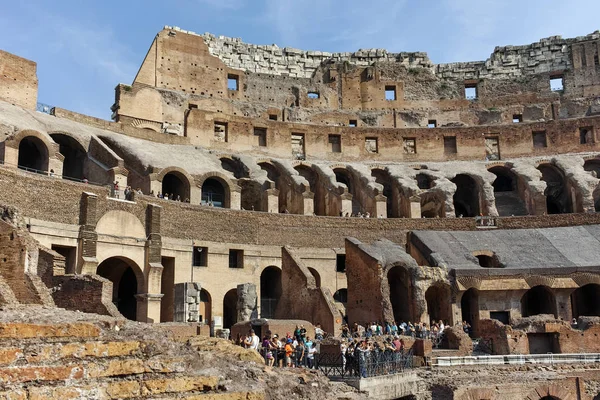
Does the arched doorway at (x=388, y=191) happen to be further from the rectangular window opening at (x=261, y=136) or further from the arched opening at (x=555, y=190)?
the arched opening at (x=555, y=190)

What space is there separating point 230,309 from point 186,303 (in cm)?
840

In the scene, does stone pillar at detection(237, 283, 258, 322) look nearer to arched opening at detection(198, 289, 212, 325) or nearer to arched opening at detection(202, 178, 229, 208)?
arched opening at detection(198, 289, 212, 325)

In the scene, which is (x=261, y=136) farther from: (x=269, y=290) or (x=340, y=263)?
(x=269, y=290)

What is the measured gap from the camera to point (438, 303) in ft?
96.5

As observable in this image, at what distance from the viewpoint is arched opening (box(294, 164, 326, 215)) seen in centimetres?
4216

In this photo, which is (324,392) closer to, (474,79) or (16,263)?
(16,263)

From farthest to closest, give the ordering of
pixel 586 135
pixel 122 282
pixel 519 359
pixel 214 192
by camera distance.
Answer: pixel 586 135 < pixel 214 192 < pixel 122 282 < pixel 519 359

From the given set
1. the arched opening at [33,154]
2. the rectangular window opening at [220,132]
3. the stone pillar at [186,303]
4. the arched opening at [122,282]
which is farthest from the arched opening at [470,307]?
the arched opening at [33,154]

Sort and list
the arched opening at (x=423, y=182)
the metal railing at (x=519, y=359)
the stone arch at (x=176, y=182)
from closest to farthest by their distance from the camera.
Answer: the metal railing at (x=519, y=359)
the stone arch at (x=176, y=182)
the arched opening at (x=423, y=182)

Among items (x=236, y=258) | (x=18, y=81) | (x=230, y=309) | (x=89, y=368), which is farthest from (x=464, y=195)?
(x=89, y=368)

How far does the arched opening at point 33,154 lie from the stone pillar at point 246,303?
40.8 feet

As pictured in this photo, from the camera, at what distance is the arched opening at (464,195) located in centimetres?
4464

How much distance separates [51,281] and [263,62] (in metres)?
39.5

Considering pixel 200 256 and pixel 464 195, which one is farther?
pixel 464 195
